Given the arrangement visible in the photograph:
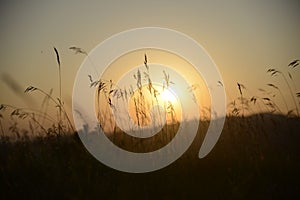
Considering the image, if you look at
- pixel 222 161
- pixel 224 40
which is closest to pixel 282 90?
pixel 224 40

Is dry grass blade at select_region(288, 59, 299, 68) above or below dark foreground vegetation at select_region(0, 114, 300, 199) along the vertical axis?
above

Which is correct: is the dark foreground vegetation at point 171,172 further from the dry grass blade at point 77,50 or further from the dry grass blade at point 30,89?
the dry grass blade at point 77,50

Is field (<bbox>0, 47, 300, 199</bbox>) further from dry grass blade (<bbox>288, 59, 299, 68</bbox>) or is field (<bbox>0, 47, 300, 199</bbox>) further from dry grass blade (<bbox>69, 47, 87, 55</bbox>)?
dry grass blade (<bbox>288, 59, 299, 68</bbox>)

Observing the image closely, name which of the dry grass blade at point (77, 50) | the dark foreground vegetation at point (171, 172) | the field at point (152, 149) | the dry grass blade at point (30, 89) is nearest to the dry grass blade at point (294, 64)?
the field at point (152, 149)

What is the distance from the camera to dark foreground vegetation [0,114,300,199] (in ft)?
8.34

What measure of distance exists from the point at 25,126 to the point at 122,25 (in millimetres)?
1115

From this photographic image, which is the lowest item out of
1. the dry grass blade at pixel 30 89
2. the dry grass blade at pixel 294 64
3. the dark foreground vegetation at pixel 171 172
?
the dark foreground vegetation at pixel 171 172

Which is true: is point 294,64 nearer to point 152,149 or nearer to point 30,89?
point 152,149

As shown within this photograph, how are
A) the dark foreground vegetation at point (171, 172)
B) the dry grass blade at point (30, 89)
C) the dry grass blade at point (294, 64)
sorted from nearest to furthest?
the dark foreground vegetation at point (171, 172), the dry grass blade at point (30, 89), the dry grass blade at point (294, 64)

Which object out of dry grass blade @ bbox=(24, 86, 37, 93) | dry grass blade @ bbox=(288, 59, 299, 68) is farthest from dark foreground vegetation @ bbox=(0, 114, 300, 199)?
dry grass blade @ bbox=(288, 59, 299, 68)

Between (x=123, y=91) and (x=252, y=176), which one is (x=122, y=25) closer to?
(x=123, y=91)

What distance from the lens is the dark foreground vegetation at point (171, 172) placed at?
8.34 feet

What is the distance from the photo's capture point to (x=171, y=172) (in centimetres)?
258

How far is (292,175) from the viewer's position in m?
2.66
